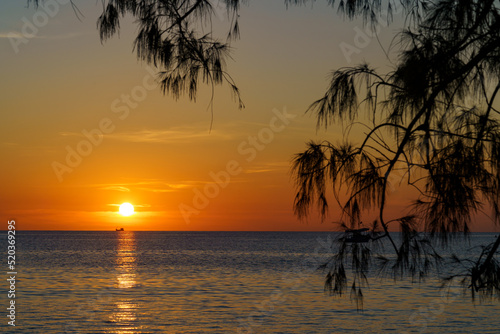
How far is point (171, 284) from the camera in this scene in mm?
32906

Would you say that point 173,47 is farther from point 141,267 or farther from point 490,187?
point 141,267

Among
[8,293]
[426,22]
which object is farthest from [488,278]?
[8,293]

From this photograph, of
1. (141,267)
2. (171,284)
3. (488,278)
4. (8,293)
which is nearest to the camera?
(488,278)

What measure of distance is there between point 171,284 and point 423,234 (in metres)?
29.5

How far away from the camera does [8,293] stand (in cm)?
2603

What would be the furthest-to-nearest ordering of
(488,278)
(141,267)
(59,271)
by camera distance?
(141,267) → (59,271) → (488,278)

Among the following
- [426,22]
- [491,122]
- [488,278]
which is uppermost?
[426,22]

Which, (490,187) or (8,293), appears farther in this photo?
(8,293)

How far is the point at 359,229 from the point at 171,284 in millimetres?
29417

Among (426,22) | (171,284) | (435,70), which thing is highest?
(426,22)

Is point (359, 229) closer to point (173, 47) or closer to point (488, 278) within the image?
point (488, 278)

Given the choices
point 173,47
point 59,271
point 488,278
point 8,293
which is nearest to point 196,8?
point 173,47

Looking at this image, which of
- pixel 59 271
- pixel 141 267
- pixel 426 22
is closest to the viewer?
pixel 426 22

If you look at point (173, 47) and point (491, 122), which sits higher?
point (173, 47)
